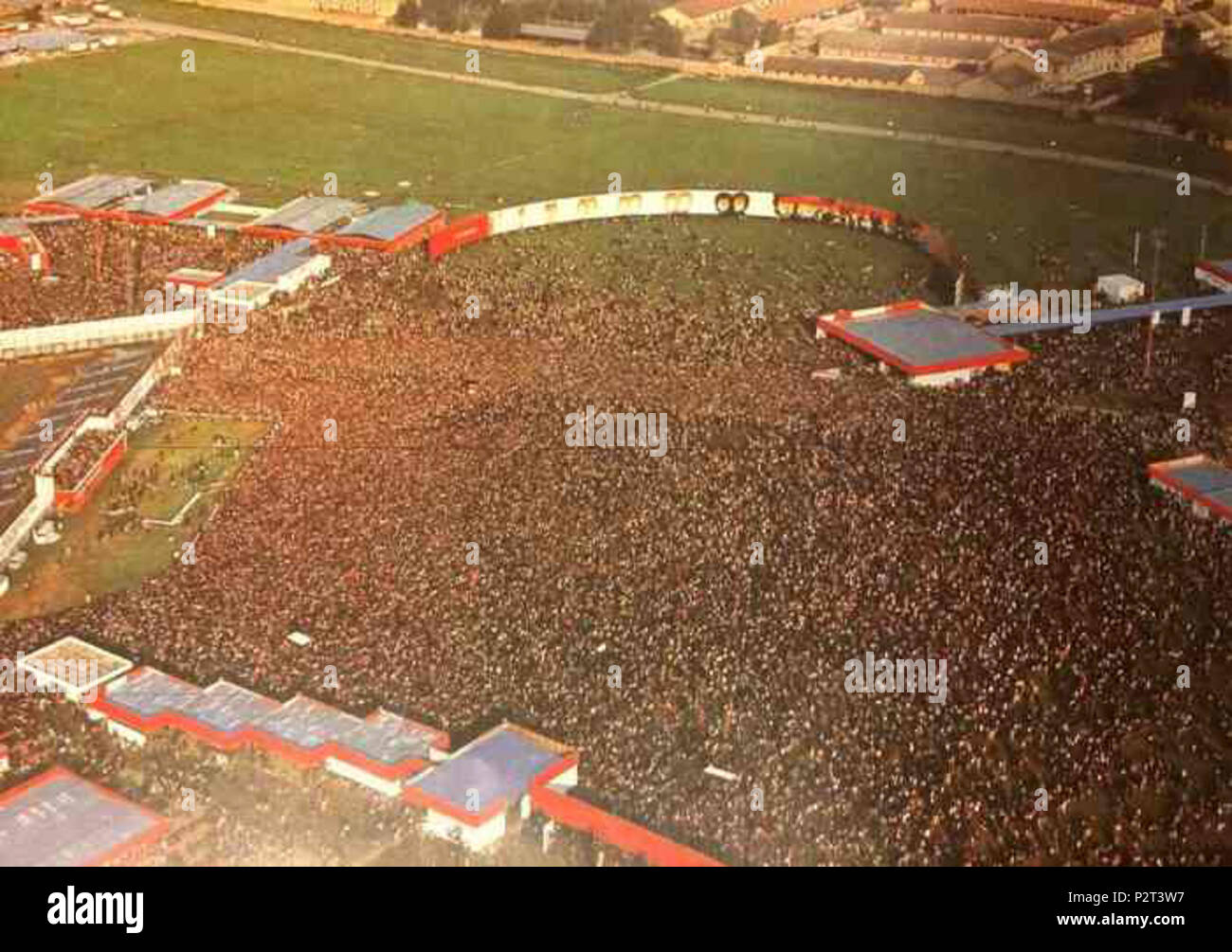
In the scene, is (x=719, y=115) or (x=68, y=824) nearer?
(x=68, y=824)

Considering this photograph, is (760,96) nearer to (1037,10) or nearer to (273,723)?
(1037,10)

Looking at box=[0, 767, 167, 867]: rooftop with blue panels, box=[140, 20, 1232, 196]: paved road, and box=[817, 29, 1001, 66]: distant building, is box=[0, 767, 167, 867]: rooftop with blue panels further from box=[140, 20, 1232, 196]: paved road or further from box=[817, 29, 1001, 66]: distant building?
box=[817, 29, 1001, 66]: distant building

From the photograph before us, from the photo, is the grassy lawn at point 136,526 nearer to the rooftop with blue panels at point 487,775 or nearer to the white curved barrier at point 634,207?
the rooftop with blue panels at point 487,775

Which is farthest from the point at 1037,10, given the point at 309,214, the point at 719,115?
the point at 309,214

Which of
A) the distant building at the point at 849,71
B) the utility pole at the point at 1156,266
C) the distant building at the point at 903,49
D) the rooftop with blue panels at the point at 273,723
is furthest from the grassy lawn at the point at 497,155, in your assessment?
the rooftop with blue panels at the point at 273,723

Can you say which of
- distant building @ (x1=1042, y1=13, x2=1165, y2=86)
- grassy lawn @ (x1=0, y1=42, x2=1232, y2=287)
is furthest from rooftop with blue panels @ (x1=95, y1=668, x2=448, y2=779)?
distant building @ (x1=1042, y1=13, x2=1165, y2=86)

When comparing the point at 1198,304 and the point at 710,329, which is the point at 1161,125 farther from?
the point at 710,329
